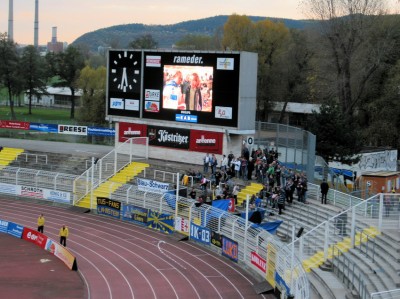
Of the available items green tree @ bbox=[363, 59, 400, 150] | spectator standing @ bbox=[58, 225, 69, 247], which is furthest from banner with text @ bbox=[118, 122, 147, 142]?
green tree @ bbox=[363, 59, 400, 150]

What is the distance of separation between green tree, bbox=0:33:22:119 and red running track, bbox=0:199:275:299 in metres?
49.0

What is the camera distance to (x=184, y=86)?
3888 cm

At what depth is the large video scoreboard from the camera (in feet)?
122

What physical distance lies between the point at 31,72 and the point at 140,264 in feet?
212

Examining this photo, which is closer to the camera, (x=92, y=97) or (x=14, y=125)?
(x=14, y=125)

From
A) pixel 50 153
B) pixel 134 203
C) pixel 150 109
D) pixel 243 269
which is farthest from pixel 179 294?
pixel 50 153

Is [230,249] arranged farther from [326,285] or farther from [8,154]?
[8,154]

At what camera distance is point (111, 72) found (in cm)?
4241

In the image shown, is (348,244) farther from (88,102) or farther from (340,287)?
(88,102)

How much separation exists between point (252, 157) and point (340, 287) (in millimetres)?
16274

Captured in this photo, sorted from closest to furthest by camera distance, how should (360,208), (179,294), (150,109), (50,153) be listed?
(179,294), (360,208), (150,109), (50,153)

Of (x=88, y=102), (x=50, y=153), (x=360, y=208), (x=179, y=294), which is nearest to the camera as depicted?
(x=179, y=294)

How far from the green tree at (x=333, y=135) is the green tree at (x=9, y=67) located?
163ft

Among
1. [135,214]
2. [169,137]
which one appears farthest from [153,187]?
[169,137]
